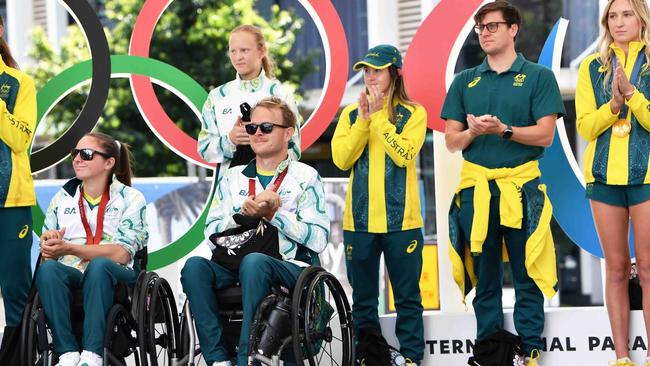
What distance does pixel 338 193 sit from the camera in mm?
7500

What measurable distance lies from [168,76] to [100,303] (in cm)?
212

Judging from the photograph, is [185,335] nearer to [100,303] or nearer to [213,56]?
[100,303]

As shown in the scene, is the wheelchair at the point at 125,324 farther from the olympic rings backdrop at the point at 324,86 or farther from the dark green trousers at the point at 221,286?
the olympic rings backdrop at the point at 324,86

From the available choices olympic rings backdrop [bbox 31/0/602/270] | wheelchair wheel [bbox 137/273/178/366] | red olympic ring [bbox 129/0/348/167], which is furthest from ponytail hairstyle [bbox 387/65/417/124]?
wheelchair wheel [bbox 137/273/178/366]

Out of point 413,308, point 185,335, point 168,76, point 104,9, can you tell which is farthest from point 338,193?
point 104,9

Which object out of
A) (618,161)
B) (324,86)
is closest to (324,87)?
(324,86)

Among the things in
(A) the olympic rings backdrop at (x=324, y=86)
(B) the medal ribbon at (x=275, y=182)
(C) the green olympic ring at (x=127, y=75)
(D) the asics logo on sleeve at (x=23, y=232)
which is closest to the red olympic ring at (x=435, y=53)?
(A) the olympic rings backdrop at (x=324, y=86)

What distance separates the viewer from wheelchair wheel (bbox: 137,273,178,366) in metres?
A: 4.42

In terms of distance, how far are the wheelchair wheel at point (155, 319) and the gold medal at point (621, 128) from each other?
2.23 metres

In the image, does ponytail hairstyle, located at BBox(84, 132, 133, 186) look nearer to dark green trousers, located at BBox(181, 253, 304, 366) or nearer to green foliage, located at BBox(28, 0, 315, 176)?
dark green trousers, located at BBox(181, 253, 304, 366)

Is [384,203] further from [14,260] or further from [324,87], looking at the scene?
[14,260]

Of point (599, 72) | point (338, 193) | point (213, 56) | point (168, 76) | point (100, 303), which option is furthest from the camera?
point (213, 56)

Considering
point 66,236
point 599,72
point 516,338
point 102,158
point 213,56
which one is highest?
point 213,56

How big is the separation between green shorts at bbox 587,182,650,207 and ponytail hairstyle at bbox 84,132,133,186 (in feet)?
7.50
